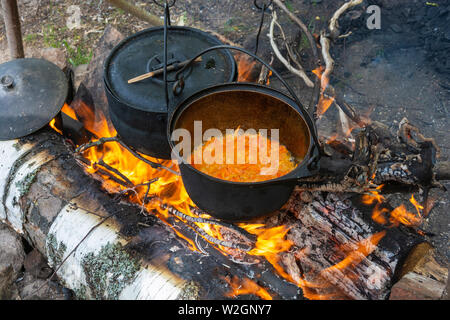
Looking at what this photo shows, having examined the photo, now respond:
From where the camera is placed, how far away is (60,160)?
3.12m

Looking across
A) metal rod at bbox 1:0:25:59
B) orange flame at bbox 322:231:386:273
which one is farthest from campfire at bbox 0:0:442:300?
metal rod at bbox 1:0:25:59

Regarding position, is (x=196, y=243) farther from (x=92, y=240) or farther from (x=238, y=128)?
(x=238, y=128)

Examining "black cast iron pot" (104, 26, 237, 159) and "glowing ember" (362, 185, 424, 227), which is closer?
"glowing ember" (362, 185, 424, 227)

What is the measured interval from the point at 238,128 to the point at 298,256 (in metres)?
1.09

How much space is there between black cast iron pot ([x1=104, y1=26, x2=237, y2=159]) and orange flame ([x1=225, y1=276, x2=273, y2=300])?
1.15m

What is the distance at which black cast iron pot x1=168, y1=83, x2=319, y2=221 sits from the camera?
221 centimetres

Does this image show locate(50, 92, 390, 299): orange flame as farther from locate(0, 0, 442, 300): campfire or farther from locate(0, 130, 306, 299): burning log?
locate(0, 130, 306, 299): burning log

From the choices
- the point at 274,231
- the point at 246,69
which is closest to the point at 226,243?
the point at 274,231

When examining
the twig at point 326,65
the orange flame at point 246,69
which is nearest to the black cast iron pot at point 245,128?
the twig at point 326,65

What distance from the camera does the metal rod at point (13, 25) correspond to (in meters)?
3.86

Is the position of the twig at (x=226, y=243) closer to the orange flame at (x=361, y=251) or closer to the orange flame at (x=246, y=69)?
the orange flame at (x=361, y=251)

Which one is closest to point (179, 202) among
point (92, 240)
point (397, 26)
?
point (92, 240)

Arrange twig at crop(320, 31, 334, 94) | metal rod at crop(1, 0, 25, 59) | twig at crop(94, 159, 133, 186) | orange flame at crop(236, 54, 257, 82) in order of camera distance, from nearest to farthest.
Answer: twig at crop(94, 159, 133, 186)
twig at crop(320, 31, 334, 94)
metal rod at crop(1, 0, 25, 59)
orange flame at crop(236, 54, 257, 82)
